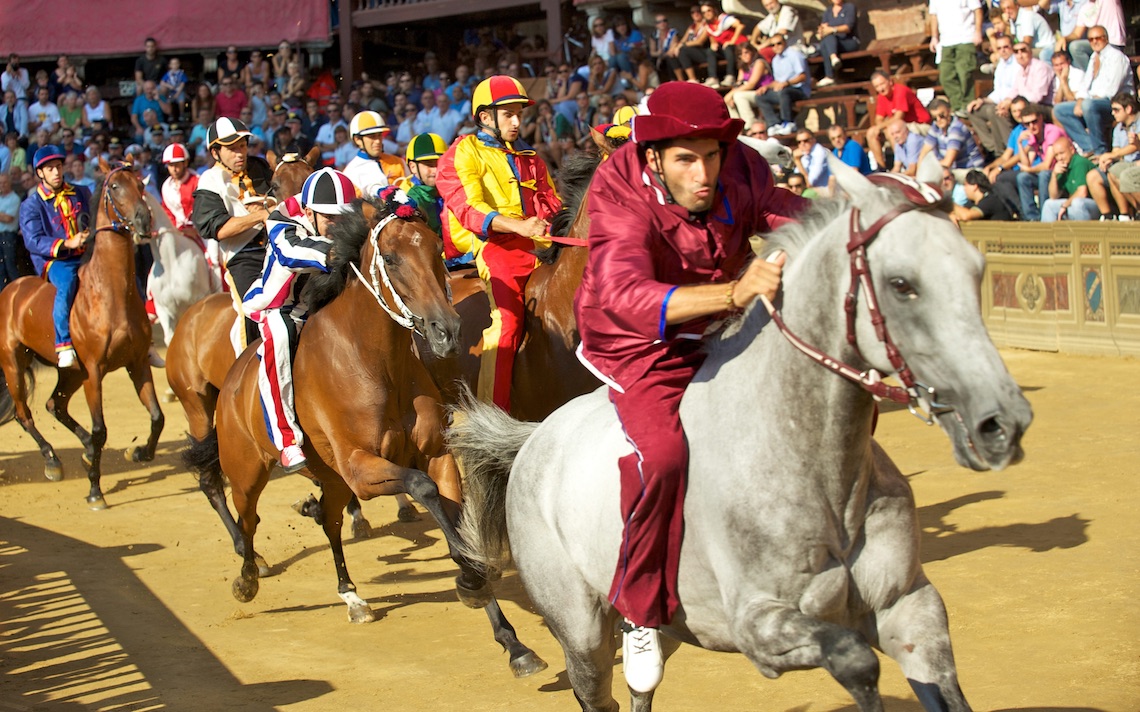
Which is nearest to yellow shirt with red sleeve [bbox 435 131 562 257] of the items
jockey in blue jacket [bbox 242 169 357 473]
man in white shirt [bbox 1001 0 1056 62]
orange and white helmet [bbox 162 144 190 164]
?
jockey in blue jacket [bbox 242 169 357 473]

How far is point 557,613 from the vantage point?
4664mm

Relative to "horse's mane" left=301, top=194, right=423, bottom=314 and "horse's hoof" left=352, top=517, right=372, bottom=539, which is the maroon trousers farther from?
"horse's hoof" left=352, top=517, right=372, bottom=539

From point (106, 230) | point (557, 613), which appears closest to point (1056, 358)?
point (106, 230)

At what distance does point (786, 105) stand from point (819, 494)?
55.4 ft

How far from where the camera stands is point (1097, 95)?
15297mm

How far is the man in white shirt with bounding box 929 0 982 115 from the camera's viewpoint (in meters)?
17.6

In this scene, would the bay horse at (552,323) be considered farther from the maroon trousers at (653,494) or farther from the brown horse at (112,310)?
A: the brown horse at (112,310)

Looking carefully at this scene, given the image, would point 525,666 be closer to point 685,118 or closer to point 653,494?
point 653,494

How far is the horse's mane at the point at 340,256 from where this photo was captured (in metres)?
7.24

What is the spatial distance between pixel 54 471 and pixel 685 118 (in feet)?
32.4

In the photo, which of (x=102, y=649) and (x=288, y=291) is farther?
(x=288, y=291)

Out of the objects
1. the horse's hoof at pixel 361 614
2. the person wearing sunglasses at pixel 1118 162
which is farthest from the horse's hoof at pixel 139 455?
the person wearing sunglasses at pixel 1118 162

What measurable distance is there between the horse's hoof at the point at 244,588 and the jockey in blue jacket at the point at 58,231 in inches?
199

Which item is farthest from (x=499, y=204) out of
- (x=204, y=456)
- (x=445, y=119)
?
(x=445, y=119)
